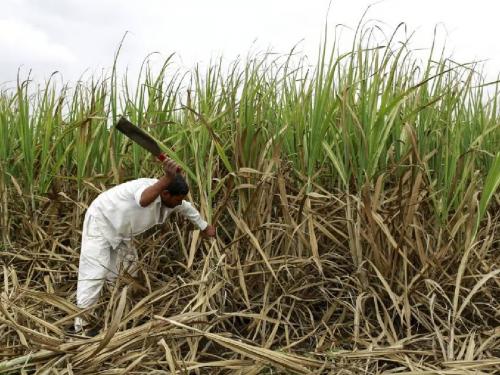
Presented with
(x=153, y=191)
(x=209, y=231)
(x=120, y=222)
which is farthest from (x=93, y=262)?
(x=209, y=231)

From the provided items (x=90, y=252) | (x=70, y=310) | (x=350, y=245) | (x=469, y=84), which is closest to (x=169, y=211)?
(x=90, y=252)

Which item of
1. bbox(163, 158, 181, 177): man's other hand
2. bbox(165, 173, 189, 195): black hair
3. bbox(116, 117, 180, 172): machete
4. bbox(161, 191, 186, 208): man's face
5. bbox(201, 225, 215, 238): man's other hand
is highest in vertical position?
bbox(116, 117, 180, 172): machete

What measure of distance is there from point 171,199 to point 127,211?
31 centimetres

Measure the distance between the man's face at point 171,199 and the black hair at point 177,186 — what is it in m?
0.03

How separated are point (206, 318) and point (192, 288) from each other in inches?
8.5

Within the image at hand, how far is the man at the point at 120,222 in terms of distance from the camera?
2.83 m

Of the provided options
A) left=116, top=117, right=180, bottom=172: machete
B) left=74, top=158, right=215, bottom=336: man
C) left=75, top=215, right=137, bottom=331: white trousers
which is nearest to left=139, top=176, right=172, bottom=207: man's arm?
left=74, top=158, right=215, bottom=336: man

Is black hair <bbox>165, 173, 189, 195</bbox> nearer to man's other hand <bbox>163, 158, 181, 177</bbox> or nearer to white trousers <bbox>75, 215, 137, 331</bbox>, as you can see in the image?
man's other hand <bbox>163, 158, 181, 177</bbox>

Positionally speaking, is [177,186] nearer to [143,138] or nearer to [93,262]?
[143,138]

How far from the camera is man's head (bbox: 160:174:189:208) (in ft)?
9.03

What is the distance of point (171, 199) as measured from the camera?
2.83m

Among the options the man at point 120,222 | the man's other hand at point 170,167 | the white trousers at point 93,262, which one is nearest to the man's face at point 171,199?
the man at point 120,222

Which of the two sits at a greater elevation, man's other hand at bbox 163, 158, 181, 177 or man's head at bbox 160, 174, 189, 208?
man's other hand at bbox 163, 158, 181, 177

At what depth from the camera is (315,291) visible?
113 inches
